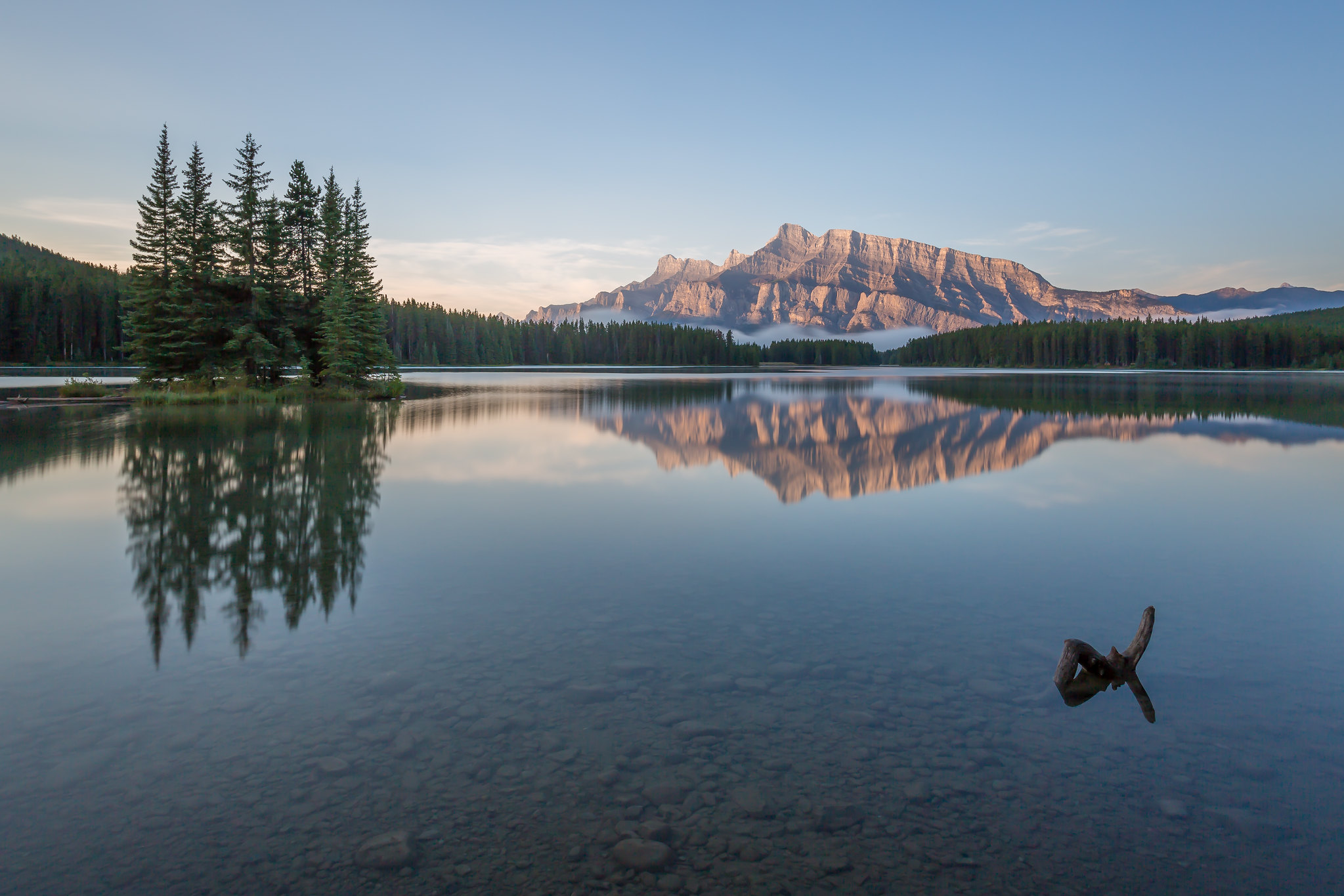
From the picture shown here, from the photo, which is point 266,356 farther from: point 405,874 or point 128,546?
point 405,874

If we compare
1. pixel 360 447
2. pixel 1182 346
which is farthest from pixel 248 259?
pixel 1182 346

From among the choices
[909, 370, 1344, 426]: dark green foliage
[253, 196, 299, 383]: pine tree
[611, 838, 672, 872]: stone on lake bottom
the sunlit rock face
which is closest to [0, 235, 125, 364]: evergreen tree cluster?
[253, 196, 299, 383]: pine tree

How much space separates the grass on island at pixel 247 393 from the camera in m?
41.4

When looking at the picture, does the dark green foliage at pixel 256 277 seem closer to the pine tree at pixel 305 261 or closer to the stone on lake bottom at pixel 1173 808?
the pine tree at pixel 305 261

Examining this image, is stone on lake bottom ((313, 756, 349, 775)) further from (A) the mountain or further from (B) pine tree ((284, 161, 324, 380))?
(B) pine tree ((284, 161, 324, 380))

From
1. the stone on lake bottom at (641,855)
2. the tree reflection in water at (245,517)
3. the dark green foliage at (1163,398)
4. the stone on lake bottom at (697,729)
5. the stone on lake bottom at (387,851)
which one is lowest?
the stone on lake bottom at (641,855)

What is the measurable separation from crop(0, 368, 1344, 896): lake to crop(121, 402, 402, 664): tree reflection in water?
0.09 metres

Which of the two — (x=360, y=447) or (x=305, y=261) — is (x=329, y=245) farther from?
(x=360, y=447)

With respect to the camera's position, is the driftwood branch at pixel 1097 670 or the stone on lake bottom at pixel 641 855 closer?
the stone on lake bottom at pixel 641 855

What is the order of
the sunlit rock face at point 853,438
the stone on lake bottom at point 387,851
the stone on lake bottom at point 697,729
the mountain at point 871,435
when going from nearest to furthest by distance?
the stone on lake bottom at point 387,851 → the stone on lake bottom at point 697,729 → the sunlit rock face at point 853,438 → the mountain at point 871,435

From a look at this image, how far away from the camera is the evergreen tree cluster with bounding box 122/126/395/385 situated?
1795 inches

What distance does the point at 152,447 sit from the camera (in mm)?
22172

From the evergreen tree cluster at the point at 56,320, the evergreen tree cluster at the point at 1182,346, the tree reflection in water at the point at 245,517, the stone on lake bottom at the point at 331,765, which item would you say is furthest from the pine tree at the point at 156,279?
the evergreen tree cluster at the point at 1182,346

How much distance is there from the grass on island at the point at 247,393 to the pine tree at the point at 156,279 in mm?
1667
